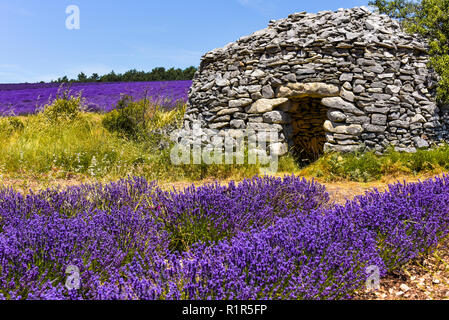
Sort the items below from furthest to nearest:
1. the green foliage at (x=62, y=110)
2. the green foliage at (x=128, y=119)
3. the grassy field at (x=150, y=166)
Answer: the green foliage at (x=62, y=110) → the green foliage at (x=128, y=119) → the grassy field at (x=150, y=166)

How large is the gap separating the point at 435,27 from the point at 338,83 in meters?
3.03

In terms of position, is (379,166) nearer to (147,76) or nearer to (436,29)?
(436,29)

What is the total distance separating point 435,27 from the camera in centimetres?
820

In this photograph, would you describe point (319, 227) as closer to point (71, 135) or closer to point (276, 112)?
point (276, 112)

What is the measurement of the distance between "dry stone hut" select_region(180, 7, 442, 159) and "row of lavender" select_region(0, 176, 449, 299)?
12.3 feet

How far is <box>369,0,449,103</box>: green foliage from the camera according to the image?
7.48 meters

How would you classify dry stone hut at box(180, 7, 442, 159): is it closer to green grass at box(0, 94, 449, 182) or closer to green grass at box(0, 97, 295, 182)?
green grass at box(0, 94, 449, 182)

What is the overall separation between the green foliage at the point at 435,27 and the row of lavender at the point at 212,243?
479 centimetres

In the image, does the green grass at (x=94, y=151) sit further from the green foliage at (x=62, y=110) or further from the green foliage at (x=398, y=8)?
the green foliage at (x=398, y=8)

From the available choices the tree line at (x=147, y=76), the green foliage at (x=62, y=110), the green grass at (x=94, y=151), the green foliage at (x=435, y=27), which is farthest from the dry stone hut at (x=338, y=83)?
the tree line at (x=147, y=76)

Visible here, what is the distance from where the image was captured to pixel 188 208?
9.80 feet

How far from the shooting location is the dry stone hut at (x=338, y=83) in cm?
719

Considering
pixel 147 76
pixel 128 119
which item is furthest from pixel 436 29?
pixel 147 76

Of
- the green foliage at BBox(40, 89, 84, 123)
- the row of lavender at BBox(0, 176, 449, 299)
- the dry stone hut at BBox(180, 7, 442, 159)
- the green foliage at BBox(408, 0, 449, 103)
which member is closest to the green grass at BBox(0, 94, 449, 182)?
the dry stone hut at BBox(180, 7, 442, 159)
